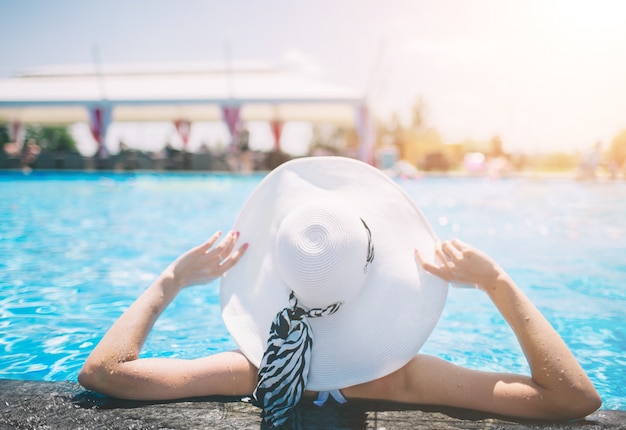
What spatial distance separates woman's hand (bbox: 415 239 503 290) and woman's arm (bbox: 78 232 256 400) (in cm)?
71

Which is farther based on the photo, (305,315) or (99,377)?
(99,377)

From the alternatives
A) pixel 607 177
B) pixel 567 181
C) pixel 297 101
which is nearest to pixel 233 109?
pixel 297 101

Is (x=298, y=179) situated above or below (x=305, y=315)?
above

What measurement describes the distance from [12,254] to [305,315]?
491 cm

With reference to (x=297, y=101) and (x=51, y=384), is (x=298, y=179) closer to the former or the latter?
(x=51, y=384)

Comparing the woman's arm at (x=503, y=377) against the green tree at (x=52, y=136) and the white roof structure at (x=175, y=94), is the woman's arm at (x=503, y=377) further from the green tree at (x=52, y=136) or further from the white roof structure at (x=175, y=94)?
the green tree at (x=52, y=136)

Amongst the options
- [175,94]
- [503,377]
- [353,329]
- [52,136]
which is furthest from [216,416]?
[52,136]

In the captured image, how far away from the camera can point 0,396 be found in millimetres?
1797

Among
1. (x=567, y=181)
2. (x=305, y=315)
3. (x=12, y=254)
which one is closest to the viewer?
(x=305, y=315)

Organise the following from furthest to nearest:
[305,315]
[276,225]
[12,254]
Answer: [12,254] → [276,225] → [305,315]

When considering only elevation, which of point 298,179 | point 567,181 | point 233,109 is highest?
point 233,109

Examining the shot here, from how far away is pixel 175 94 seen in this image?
1864 cm

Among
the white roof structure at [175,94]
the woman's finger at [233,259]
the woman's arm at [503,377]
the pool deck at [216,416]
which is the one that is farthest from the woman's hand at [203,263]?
the white roof structure at [175,94]

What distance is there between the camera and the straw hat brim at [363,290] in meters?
1.54
